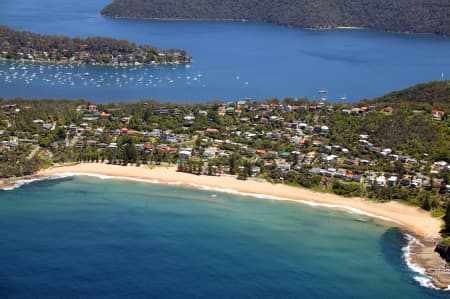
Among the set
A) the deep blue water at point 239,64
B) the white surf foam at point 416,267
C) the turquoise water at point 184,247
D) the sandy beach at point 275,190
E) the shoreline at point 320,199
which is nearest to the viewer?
the turquoise water at point 184,247

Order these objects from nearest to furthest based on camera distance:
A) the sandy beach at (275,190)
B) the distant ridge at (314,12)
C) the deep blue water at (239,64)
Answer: the sandy beach at (275,190) → the deep blue water at (239,64) → the distant ridge at (314,12)

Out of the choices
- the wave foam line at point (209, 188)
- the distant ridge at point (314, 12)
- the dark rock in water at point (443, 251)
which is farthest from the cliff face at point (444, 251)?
the distant ridge at point (314, 12)

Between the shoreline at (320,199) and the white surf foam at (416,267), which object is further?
the shoreline at (320,199)

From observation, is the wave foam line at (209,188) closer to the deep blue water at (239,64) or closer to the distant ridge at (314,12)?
the deep blue water at (239,64)

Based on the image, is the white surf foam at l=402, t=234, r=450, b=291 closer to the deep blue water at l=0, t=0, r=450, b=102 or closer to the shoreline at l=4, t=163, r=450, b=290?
the shoreline at l=4, t=163, r=450, b=290

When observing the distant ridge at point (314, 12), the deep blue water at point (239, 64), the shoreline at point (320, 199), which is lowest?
the shoreline at point (320, 199)

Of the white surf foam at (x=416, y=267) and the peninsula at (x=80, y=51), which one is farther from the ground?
the peninsula at (x=80, y=51)

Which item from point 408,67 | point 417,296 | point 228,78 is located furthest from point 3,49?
point 417,296
